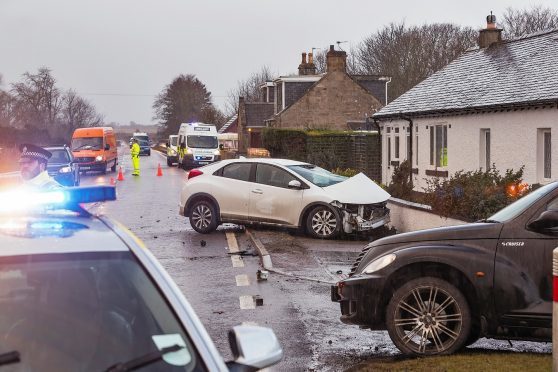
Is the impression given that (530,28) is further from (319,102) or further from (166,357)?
(166,357)

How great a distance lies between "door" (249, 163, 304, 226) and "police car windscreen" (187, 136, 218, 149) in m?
40.0

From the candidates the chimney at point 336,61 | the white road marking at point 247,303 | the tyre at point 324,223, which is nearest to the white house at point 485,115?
the tyre at point 324,223

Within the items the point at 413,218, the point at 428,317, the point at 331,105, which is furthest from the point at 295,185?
the point at 331,105

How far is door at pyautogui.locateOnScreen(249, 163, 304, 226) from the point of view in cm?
1938

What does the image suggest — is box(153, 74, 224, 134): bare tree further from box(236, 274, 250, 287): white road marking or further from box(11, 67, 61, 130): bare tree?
box(236, 274, 250, 287): white road marking

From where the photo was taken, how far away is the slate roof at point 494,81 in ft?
84.2

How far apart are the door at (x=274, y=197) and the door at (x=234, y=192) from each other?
0.15 m

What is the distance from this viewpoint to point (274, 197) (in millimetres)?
19578

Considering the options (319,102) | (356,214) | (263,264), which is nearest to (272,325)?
(263,264)

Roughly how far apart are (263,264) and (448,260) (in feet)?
23.0

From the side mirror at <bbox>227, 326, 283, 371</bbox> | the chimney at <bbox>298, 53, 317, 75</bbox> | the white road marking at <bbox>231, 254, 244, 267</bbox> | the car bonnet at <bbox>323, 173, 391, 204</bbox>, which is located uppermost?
the chimney at <bbox>298, 53, 317, 75</bbox>

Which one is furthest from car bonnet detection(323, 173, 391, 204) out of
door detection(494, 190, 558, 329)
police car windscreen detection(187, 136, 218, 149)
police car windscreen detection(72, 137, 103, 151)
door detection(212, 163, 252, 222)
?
police car windscreen detection(187, 136, 218, 149)

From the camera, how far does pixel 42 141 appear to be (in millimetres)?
81312

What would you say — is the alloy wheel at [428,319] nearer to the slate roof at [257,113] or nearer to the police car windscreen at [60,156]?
the police car windscreen at [60,156]
